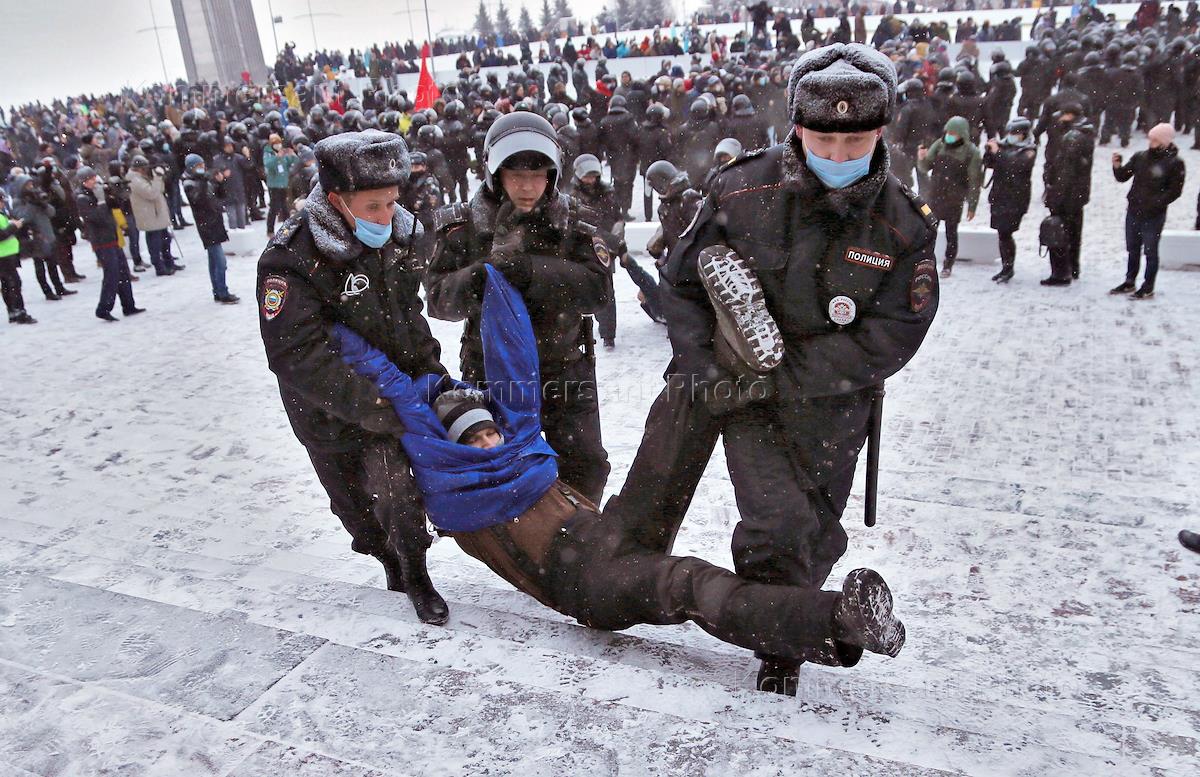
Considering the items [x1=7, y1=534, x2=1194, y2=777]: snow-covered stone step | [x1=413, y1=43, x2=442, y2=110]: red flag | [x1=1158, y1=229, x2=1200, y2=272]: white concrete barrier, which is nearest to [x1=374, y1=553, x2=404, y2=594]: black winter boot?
[x1=7, y1=534, x2=1194, y2=777]: snow-covered stone step

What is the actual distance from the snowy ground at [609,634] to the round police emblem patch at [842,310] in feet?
3.62

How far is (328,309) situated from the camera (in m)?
3.20

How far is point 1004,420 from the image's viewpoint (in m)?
5.82

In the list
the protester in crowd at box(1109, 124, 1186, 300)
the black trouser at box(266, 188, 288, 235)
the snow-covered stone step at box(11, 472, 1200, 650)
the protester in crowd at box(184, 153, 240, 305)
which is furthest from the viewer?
the black trouser at box(266, 188, 288, 235)

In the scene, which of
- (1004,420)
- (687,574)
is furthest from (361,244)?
(1004,420)

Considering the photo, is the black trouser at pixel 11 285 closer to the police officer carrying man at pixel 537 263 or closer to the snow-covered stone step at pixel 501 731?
the police officer carrying man at pixel 537 263

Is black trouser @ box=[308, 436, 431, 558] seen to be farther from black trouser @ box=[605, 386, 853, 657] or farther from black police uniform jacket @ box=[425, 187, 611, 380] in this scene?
black trouser @ box=[605, 386, 853, 657]

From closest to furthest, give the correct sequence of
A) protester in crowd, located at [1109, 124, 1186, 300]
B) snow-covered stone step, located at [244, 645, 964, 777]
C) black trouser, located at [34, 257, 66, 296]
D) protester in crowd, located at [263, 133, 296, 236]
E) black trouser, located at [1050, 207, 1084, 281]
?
snow-covered stone step, located at [244, 645, 964, 777] < protester in crowd, located at [1109, 124, 1186, 300] < black trouser, located at [1050, 207, 1084, 281] < black trouser, located at [34, 257, 66, 296] < protester in crowd, located at [263, 133, 296, 236]

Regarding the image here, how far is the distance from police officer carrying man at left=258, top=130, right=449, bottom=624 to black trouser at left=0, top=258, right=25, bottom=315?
8.89m

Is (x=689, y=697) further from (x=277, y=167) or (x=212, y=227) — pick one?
(x=277, y=167)

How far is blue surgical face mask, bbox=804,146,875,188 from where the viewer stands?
2512 millimetres

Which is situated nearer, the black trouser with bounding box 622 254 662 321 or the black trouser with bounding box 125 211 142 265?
the black trouser with bounding box 622 254 662 321

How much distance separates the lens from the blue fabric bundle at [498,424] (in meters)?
3.08

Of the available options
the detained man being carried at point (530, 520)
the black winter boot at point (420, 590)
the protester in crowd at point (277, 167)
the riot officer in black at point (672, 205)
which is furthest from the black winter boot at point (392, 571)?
the protester in crowd at point (277, 167)
